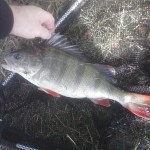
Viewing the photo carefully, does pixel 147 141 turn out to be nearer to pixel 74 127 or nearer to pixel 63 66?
pixel 74 127

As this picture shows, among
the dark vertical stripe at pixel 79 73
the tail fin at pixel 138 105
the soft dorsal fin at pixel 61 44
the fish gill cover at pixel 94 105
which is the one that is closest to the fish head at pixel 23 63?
the soft dorsal fin at pixel 61 44

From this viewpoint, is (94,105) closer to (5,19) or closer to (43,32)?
(43,32)

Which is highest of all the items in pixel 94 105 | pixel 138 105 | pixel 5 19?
pixel 5 19

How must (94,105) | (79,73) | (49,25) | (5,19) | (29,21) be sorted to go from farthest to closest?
(94,105), (79,73), (49,25), (29,21), (5,19)

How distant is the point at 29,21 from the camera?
321 cm

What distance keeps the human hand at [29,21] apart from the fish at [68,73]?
7.9 inches

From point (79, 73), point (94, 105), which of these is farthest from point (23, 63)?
point (94, 105)

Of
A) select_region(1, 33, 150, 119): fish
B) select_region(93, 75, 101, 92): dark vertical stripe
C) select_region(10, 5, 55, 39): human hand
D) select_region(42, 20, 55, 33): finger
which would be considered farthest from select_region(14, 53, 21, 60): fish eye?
select_region(93, 75, 101, 92): dark vertical stripe

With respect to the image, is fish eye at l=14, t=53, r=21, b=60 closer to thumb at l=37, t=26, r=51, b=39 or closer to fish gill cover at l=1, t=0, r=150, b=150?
thumb at l=37, t=26, r=51, b=39

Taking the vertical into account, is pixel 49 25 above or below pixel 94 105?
above

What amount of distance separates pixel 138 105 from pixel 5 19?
60.7 inches

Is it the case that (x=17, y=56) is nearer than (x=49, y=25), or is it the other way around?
(x=49, y=25)

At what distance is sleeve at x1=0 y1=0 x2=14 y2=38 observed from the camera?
286 cm

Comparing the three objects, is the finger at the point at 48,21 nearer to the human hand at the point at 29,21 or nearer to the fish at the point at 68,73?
the human hand at the point at 29,21
